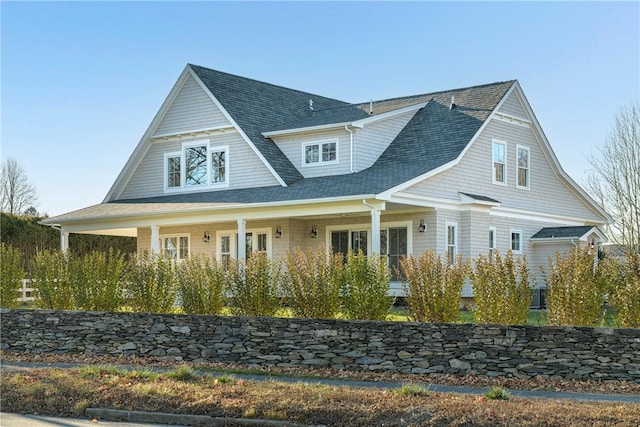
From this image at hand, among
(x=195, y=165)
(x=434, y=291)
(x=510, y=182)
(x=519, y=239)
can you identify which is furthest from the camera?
(x=195, y=165)

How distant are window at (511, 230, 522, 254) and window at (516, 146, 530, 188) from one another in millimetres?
1551

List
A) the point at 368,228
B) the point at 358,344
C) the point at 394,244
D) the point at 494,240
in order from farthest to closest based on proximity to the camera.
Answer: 1. the point at 494,240
2. the point at 368,228
3. the point at 394,244
4. the point at 358,344

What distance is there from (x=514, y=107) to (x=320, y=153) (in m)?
6.47

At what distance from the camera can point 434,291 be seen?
1393cm

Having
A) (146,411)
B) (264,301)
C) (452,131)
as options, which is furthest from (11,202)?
(146,411)

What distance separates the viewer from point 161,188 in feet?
90.7

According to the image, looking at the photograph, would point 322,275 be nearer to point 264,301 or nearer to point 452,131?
point 264,301

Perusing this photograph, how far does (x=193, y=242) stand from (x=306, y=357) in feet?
47.1

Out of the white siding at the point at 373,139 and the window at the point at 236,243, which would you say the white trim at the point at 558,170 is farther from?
the window at the point at 236,243

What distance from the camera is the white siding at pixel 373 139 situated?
80.0ft

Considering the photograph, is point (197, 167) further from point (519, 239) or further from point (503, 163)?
point (519, 239)

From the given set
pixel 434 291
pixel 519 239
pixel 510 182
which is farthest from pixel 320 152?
pixel 434 291

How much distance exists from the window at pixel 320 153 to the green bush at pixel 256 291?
9530 mm

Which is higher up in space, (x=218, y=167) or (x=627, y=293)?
(x=218, y=167)
